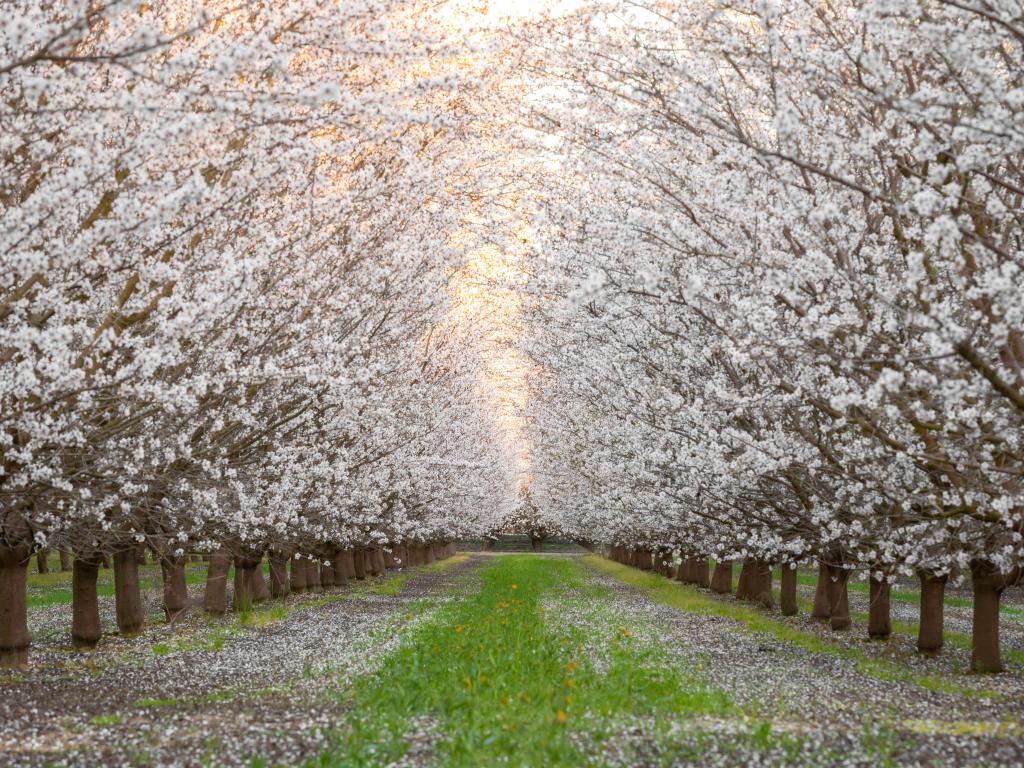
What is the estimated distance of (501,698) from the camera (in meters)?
11.8

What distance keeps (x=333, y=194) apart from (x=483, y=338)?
24.1 metres

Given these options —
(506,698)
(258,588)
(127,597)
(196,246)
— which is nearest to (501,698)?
(506,698)

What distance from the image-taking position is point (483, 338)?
125 feet

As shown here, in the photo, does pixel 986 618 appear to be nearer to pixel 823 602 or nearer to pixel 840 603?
pixel 840 603

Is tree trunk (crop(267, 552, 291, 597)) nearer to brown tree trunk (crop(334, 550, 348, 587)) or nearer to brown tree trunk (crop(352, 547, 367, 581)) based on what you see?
brown tree trunk (crop(334, 550, 348, 587))

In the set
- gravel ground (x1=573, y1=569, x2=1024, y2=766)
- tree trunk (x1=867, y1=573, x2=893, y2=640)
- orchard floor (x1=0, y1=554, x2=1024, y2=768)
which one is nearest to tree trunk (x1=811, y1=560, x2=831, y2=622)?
orchard floor (x1=0, y1=554, x2=1024, y2=768)

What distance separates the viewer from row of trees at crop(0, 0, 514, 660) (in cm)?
899

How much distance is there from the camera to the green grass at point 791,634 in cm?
1552

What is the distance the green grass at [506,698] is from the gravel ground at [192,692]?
0.60 metres

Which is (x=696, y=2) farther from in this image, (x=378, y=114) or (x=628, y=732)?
(x=628, y=732)

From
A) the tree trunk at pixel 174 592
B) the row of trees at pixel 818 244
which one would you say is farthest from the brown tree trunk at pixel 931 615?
the tree trunk at pixel 174 592

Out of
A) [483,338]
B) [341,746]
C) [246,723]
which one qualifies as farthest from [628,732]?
[483,338]

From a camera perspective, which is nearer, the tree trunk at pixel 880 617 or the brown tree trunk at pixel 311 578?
the tree trunk at pixel 880 617

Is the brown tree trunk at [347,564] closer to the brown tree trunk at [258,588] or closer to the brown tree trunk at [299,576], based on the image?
the brown tree trunk at [299,576]
